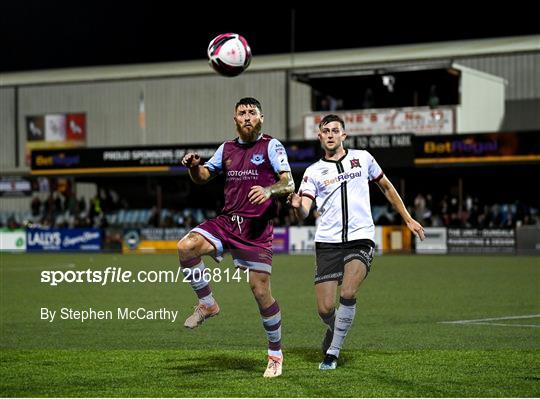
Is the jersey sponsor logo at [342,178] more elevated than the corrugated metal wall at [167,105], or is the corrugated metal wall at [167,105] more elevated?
the corrugated metal wall at [167,105]

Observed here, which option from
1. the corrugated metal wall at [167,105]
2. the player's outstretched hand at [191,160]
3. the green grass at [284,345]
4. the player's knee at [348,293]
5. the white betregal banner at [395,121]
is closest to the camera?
the green grass at [284,345]

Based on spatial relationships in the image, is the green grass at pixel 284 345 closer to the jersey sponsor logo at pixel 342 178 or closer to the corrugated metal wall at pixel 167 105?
the jersey sponsor logo at pixel 342 178

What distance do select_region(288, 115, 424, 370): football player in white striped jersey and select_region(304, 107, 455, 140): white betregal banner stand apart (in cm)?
3266

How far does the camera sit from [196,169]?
10219 mm

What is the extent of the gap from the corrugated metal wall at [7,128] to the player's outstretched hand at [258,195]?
5120 cm

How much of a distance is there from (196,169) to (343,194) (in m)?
1.66

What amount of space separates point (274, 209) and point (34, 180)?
4583cm

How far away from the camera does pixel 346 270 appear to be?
1079cm

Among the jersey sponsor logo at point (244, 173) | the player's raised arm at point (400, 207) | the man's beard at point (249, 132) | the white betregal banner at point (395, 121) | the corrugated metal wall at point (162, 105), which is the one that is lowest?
the player's raised arm at point (400, 207)

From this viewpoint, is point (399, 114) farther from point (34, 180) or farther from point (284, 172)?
point (284, 172)

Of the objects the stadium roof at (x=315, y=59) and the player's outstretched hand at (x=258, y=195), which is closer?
the player's outstretched hand at (x=258, y=195)

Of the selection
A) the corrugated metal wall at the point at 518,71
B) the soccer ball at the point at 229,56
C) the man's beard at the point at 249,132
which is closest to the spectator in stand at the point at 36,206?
the corrugated metal wall at the point at 518,71

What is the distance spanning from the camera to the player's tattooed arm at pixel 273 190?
9656mm

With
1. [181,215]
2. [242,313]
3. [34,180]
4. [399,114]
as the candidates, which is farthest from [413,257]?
[34,180]
